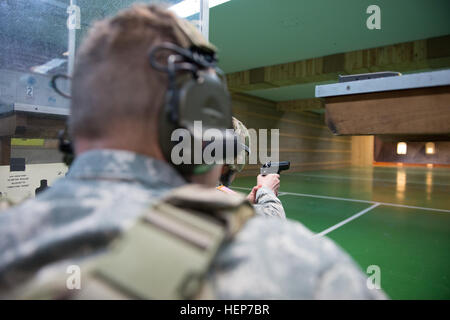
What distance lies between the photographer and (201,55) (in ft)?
2.14

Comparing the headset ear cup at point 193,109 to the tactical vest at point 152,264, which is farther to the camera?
the headset ear cup at point 193,109

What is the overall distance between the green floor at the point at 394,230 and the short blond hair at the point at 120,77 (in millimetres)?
2204

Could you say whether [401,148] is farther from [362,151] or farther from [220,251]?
[362,151]

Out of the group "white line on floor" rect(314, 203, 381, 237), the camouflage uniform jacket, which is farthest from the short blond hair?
"white line on floor" rect(314, 203, 381, 237)

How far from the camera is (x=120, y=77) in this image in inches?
21.5

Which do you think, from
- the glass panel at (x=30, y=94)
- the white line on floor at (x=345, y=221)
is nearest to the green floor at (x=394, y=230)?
the white line on floor at (x=345, y=221)

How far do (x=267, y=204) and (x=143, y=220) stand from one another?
1301 mm

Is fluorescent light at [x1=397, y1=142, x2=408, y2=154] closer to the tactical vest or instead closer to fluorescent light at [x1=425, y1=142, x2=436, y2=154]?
fluorescent light at [x1=425, y1=142, x2=436, y2=154]

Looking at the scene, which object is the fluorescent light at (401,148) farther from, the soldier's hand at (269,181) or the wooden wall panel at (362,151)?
the wooden wall panel at (362,151)

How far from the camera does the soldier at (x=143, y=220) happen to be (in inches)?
15.8

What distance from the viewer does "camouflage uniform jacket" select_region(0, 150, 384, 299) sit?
1.43 ft
